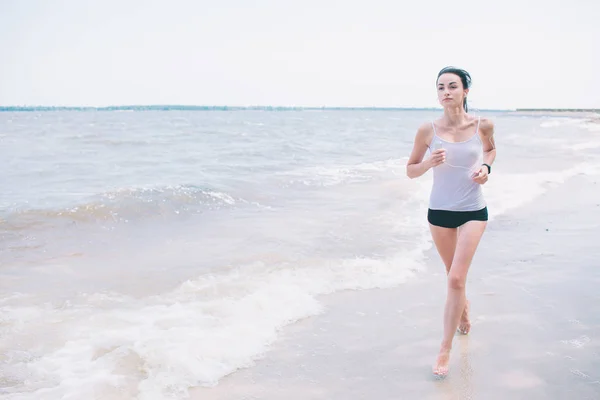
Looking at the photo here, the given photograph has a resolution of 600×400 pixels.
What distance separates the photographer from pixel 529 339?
14.5ft

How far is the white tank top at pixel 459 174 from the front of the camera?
382 cm

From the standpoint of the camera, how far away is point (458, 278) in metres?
3.83

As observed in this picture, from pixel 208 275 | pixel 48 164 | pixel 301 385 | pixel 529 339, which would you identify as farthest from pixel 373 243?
pixel 48 164

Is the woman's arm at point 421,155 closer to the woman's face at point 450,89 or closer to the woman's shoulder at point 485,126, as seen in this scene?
the woman's face at point 450,89

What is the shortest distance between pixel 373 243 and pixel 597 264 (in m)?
2.83

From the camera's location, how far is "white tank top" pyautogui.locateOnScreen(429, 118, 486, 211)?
382 cm

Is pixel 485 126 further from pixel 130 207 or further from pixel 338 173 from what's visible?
pixel 338 173

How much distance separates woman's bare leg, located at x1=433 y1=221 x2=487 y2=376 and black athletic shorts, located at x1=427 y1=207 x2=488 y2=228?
0.04 metres

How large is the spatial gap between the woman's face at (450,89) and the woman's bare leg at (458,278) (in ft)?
2.75

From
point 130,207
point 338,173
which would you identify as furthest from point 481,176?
point 338,173

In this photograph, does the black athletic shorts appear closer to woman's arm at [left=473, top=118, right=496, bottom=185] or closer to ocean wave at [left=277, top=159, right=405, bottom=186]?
woman's arm at [left=473, top=118, right=496, bottom=185]

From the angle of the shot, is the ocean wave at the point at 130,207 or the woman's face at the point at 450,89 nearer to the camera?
the woman's face at the point at 450,89

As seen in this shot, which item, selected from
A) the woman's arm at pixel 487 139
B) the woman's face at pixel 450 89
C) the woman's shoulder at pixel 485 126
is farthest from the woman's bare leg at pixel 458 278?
the woman's face at pixel 450 89

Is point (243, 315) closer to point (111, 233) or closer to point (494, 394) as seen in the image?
point (494, 394)
